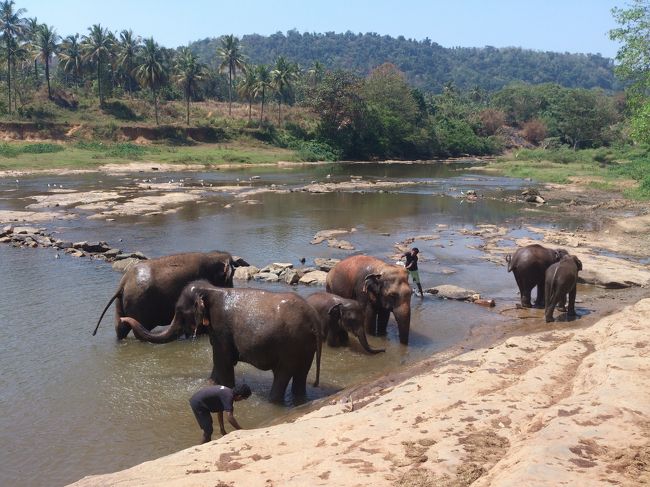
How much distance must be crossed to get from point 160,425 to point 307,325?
2475mm

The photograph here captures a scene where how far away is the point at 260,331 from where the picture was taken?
352 inches

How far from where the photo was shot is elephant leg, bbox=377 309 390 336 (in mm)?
12406

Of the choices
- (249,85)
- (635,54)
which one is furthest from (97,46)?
(635,54)

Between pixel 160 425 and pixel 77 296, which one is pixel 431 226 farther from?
pixel 160 425

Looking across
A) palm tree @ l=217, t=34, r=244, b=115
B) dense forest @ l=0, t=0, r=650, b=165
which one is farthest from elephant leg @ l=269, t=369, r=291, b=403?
palm tree @ l=217, t=34, r=244, b=115

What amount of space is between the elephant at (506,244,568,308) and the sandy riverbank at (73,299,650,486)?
18.1 feet

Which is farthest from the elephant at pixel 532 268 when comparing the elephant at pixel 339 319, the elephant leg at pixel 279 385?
the elephant leg at pixel 279 385

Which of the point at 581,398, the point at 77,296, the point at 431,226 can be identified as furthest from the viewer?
the point at 431,226

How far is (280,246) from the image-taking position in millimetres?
22438

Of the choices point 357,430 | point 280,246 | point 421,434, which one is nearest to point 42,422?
point 357,430

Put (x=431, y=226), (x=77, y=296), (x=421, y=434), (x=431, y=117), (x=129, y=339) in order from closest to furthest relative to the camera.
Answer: (x=421, y=434), (x=129, y=339), (x=77, y=296), (x=431, y=226), (x=431, y=117)

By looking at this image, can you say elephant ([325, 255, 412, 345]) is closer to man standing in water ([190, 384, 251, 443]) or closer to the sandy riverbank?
the sandy riverbank

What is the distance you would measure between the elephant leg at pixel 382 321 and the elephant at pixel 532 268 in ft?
13.7

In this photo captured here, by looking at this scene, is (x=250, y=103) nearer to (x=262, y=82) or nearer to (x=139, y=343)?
(x=262, y=82)
